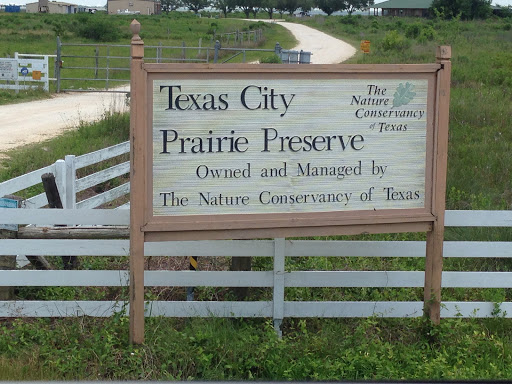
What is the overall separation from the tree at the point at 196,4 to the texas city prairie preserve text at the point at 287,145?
143 m

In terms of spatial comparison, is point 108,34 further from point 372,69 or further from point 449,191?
point 372,69

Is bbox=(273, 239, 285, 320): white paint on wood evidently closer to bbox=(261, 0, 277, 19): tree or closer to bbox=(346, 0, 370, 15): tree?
bbox=(261, 0, 277, 19): tree

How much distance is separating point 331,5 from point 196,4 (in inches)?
1072

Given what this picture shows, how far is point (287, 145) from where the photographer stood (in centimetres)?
488

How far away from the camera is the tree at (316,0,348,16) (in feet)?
441

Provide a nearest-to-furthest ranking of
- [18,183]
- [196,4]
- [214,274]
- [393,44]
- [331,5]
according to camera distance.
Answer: [214,274], [18,183], [393,44], [331,5], [196,4]

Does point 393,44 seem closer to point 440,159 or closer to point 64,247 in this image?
point 440,159

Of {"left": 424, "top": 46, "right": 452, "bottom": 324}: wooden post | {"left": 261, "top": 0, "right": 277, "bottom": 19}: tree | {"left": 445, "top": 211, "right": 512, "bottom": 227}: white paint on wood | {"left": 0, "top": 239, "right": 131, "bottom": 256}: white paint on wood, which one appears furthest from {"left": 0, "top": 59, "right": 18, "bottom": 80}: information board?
{"left": 261, "top": 0, "right": 277, "bottom": 19}: tree

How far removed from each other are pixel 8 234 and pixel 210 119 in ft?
6.18

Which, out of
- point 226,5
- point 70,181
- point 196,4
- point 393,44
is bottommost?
point 70,181

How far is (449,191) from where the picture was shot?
9680 millimetres

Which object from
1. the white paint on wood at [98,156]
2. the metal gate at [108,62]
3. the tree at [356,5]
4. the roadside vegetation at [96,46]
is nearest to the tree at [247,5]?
the tree at [356,5]

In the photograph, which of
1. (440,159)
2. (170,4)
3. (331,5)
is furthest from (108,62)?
(170,4)

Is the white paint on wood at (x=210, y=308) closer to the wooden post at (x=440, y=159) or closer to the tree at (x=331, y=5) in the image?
the wooden post at (x=440, y=159)
